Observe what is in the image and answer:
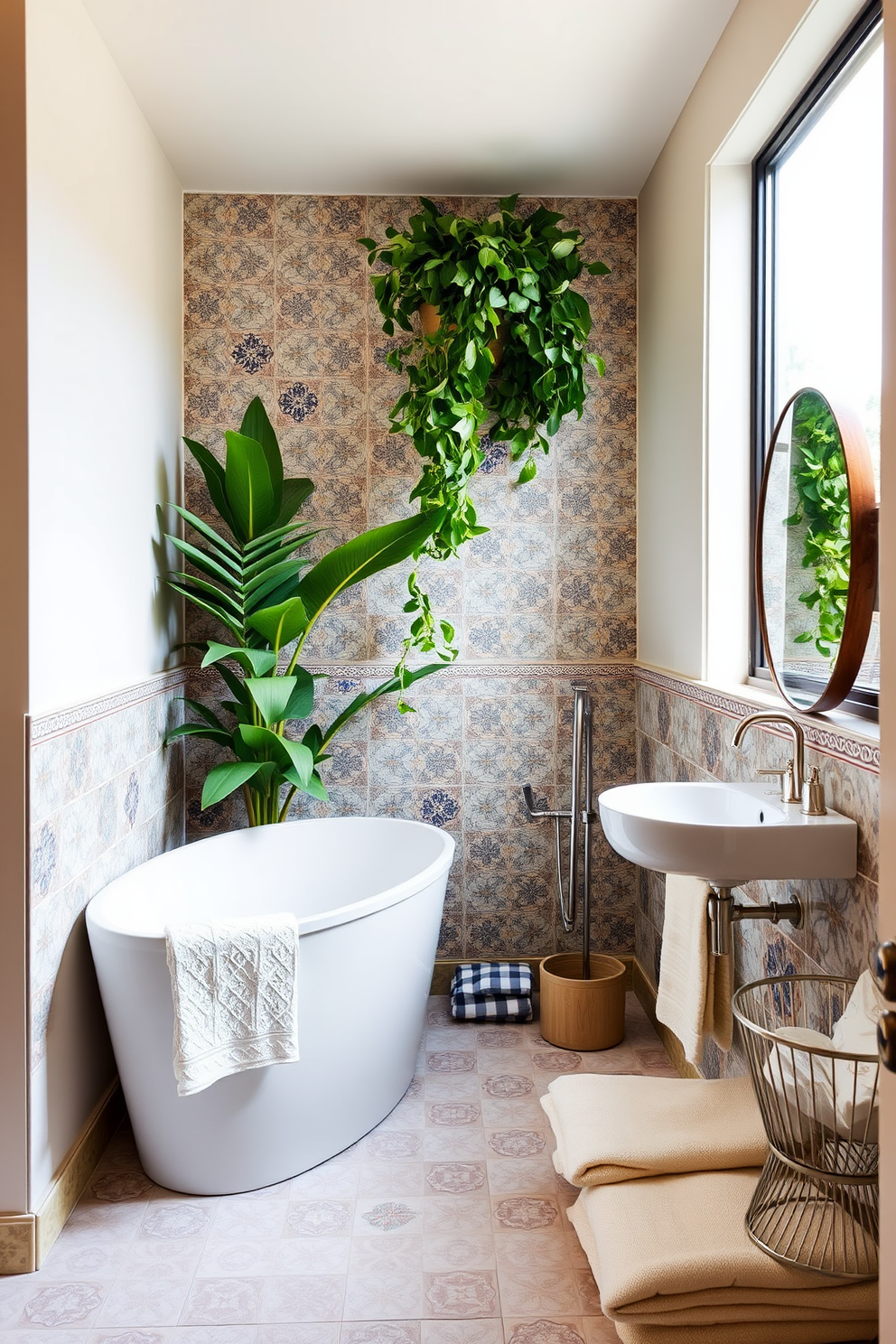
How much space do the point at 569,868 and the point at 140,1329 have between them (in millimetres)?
1872

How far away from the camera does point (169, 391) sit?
9.84ft

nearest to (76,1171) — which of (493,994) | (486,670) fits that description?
(493,994)

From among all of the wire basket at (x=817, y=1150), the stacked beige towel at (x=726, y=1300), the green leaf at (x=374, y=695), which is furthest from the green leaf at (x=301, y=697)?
the stacked beige towel at (x=726, y=1300)

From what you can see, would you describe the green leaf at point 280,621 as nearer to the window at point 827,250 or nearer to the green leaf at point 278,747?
the green leaf at point 278,747

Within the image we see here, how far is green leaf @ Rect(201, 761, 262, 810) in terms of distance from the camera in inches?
104

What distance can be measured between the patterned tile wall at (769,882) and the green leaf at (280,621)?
1.09 metres

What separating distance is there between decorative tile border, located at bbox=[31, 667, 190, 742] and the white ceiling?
158cm

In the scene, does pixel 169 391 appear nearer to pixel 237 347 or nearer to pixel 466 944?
pixel 237 347

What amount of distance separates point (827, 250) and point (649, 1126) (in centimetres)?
184

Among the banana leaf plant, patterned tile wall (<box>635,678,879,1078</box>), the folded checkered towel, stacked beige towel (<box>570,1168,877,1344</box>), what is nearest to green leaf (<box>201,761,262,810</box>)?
the banana leaf plant

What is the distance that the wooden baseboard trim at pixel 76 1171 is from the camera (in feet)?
6.22

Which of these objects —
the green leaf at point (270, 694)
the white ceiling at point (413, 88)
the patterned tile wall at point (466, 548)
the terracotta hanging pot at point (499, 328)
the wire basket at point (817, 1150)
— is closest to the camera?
the wire basket at point (817, 1150)

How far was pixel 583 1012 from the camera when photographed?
2.84m

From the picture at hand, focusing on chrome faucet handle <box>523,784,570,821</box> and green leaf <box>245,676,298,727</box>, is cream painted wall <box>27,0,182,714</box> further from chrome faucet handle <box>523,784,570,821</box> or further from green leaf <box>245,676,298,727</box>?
chrome faucet handle <box>523,784,570,821</box>
